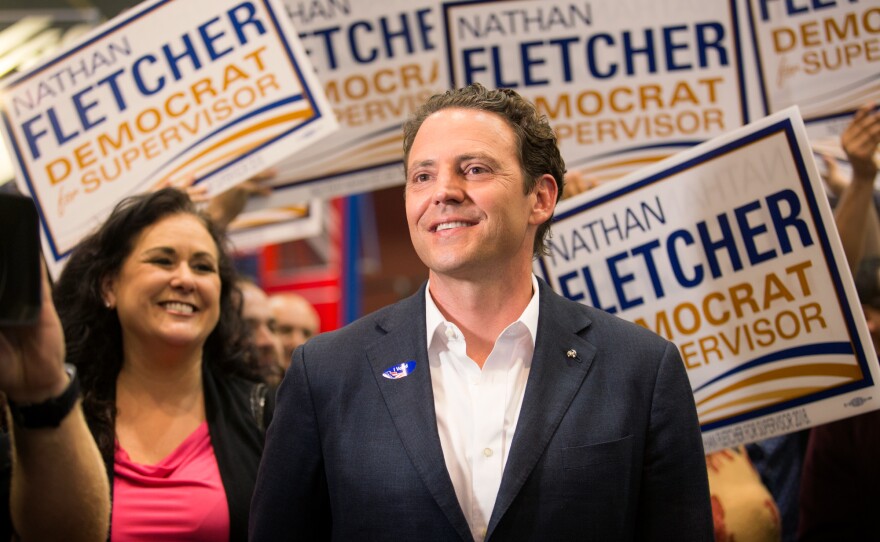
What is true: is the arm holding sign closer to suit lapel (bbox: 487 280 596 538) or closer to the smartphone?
suit lapel (bbox: 487 280 596 538)

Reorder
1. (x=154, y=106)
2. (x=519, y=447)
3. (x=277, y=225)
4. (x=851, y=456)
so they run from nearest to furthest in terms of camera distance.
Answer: (x=519, y=447), (x=851, y=456), (x=154, y=106), (x=277, y=225)

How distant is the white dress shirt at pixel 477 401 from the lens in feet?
4.94

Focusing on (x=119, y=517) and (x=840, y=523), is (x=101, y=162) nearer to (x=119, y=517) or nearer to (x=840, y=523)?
(x=119, y=517)

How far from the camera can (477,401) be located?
1.56 meters

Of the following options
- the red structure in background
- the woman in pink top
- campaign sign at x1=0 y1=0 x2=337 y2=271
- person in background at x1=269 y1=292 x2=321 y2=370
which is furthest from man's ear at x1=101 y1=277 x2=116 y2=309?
the red structure in background

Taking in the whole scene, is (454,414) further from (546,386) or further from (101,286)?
(101,286)

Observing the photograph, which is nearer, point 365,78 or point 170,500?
point 170,500

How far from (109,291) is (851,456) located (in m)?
1.99

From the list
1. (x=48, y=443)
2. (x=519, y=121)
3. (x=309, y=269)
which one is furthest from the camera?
(x=309, y=269)

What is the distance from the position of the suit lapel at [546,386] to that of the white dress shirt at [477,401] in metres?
0.03

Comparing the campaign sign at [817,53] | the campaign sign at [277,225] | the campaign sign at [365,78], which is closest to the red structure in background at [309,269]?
the campaign sign at [277,225]

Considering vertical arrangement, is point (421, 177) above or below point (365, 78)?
below

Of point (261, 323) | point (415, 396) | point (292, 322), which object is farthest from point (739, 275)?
point (292, 322)

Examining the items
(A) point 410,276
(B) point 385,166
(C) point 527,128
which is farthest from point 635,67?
(A) point 410,276
